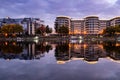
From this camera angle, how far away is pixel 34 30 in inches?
6594

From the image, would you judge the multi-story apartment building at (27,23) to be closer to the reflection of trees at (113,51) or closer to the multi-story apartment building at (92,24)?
the multi-story apartment building at (92,24)

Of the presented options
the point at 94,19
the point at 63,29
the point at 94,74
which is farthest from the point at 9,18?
the point at 94,74

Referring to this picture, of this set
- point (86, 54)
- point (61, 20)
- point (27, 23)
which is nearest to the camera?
point (86, 54)

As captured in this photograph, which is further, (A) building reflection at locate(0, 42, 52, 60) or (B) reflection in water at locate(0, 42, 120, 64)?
(A) building reflection at locate(0, 42, 52, 60)

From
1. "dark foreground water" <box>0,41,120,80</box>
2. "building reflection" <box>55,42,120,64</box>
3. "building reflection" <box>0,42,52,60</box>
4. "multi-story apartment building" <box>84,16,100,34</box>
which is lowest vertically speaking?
"building reflection" <box>0,42,52,60</box>

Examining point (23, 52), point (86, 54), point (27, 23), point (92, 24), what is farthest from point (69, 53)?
point (92, 24)

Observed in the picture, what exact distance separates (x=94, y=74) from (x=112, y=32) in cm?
12838

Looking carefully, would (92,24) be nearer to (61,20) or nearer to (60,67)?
(61,20)

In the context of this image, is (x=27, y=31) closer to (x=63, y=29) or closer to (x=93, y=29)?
(x=63, y=29)

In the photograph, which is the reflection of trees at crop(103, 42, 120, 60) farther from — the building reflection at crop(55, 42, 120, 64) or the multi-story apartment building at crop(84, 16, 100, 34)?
the multi-story apartment building at crop(84, 16, 100, 34)

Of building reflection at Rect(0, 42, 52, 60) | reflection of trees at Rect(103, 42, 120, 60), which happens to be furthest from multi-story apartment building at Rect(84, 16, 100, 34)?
building reflection at Rect(0, 42, 52, 60)

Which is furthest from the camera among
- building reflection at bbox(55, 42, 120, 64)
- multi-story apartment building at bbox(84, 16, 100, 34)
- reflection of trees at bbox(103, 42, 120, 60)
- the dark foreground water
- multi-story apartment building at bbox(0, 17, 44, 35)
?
multi-story apartment building at bbox(84, 16, 100, 34)

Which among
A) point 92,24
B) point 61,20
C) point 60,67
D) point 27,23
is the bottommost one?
point 60,67

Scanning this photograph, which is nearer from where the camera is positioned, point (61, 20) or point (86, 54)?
point (86, 54)
